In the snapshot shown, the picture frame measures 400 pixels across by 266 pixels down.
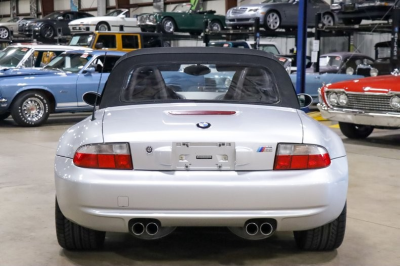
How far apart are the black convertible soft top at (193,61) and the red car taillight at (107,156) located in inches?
31.3

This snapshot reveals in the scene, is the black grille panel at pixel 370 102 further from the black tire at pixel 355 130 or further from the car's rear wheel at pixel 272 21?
the car's rear wheel at pixel 272 21

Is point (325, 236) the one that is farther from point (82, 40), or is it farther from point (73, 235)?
point (82, 40)

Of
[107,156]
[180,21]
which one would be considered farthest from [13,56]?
[107,156]

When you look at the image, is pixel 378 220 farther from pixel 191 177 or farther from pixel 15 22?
pixel 15 22

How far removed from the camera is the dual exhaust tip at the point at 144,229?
12.7 feet

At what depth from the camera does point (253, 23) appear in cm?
2038

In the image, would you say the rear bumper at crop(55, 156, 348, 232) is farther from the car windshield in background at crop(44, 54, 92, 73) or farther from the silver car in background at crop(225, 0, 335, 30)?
the silver car in background at crop(225, 0, 335, 30)

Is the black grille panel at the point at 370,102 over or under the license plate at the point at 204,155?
under

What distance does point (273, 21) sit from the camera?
20.7 meters

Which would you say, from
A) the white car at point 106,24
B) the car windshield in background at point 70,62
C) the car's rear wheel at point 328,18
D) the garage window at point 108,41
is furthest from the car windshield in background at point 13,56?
the white car at point 106,24

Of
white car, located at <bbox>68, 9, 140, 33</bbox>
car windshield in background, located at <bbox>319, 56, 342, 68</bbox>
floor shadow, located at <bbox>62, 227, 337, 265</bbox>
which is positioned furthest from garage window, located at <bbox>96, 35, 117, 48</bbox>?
floor shadow, located at <bbox>62, 227, 337, 265</bbox>

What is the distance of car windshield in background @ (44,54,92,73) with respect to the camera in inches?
512

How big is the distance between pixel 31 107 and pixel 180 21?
1274 centimetres

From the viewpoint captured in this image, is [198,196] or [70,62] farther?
[70,62]
